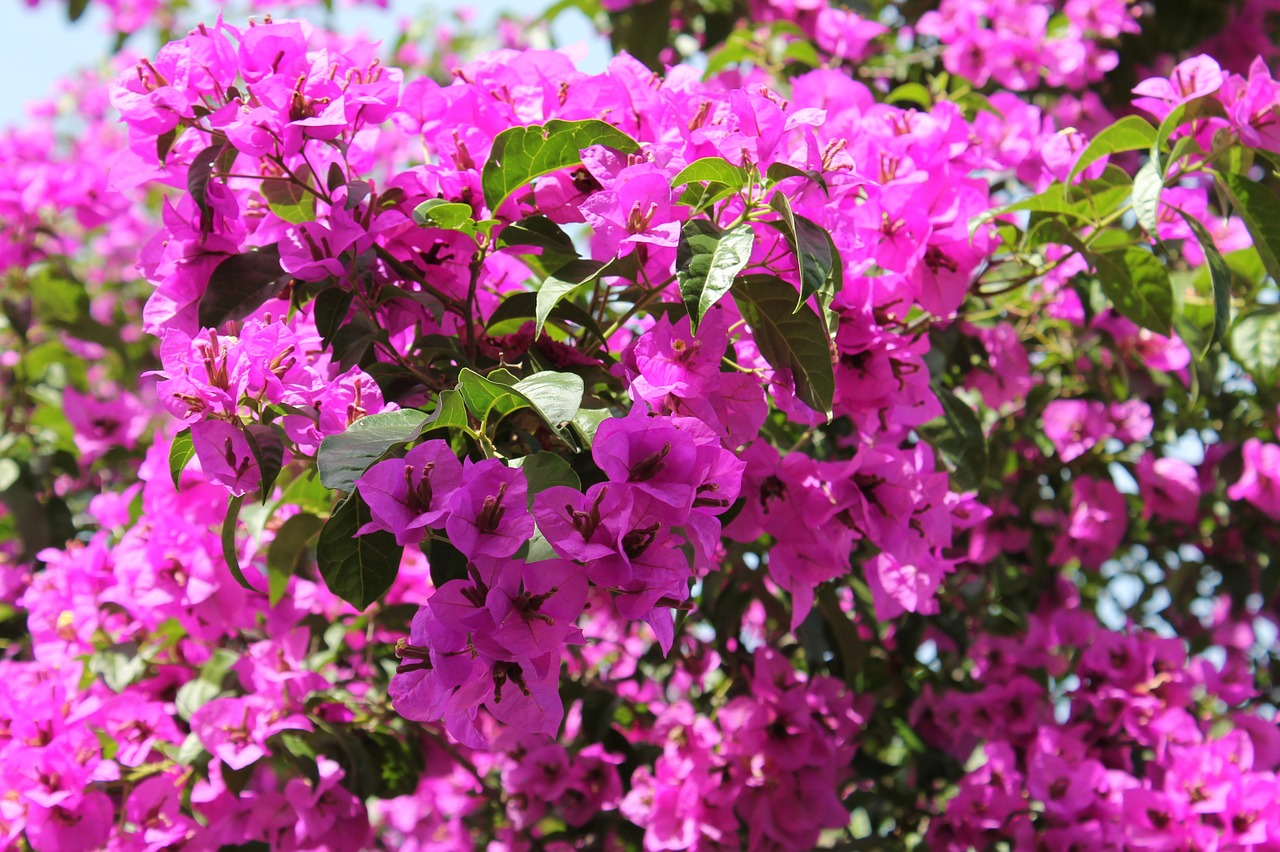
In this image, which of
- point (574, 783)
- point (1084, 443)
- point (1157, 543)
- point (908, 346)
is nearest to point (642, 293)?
point (908, 346)

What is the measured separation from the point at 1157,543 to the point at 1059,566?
0.84 feet

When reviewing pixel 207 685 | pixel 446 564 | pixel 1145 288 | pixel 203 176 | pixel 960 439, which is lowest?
pixel 207 685

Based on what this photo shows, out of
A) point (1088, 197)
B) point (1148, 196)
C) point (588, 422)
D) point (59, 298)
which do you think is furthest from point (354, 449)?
point (59, 298)

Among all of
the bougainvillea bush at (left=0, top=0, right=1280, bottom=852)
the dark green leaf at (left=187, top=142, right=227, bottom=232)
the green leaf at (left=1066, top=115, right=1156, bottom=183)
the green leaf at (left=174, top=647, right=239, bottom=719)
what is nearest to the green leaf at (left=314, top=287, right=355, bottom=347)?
the bougainvillea bush at (left=0, top=0, right=1280, bottom=852)

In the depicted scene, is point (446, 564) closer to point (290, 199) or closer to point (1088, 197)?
point (290, 199)

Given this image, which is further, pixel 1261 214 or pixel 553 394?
pixel 1261 214

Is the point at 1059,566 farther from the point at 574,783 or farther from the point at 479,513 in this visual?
the point at 479,513

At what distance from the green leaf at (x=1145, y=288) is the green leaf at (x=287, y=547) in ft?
3.04

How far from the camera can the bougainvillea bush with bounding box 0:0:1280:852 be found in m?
0.84

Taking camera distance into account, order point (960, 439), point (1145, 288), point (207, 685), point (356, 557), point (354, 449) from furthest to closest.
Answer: point (207, 685) → point (960, 439) → point (1145, 288) → point (356, 557) → point (354, 449)

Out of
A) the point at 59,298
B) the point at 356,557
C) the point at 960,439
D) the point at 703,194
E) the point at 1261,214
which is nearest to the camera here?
the point at 356,557

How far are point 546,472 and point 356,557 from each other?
0.60ft

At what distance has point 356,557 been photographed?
856 mm

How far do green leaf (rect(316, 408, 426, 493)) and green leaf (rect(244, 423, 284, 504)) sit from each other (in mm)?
85
